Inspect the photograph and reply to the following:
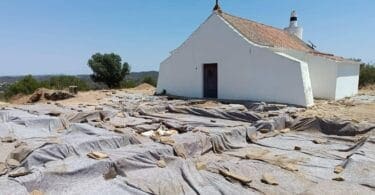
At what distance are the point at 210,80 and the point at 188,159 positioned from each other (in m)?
9.28

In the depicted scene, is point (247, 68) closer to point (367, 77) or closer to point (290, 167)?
point (290, 167)

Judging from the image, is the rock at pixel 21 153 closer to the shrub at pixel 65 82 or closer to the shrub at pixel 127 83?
the shrub at pixel 65 82

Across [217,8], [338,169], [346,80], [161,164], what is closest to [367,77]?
[346,80]

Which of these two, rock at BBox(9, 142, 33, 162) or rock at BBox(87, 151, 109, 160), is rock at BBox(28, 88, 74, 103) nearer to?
rock at BBox(9, 142, 33, 162)

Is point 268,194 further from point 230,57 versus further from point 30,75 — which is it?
point 30,75

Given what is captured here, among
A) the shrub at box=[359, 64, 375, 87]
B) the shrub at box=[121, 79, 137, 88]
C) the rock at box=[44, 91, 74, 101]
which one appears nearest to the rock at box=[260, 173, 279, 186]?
the rock at box=[44, 91, 74, 101]

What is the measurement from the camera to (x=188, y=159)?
4.97m

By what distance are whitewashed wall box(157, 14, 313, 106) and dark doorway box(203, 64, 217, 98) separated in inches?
7.9

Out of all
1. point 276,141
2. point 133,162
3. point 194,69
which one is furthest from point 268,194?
point 194,69

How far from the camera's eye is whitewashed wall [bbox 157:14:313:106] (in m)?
11.4

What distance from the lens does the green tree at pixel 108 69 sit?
24.4m

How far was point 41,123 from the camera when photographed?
24.3 ft

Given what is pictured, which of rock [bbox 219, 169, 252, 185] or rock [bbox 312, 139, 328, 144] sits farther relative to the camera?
rock [bbox 312, 139, 328, 144]

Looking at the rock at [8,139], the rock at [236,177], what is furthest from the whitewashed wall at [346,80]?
the rock at [8,139]
